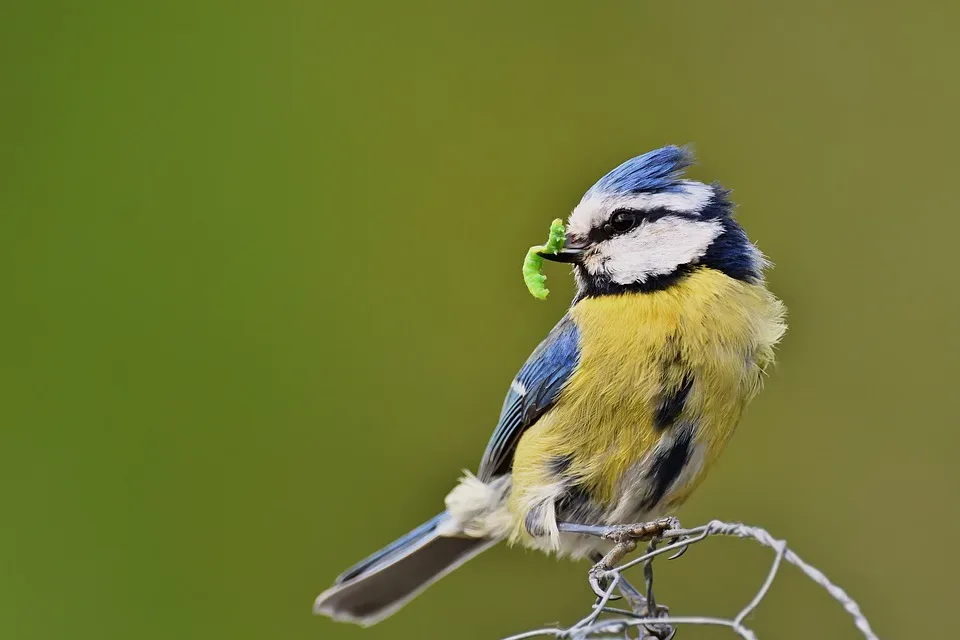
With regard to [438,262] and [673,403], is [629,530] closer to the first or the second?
[673,403]

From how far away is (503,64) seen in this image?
109 inches

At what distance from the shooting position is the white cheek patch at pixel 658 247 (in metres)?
1.46

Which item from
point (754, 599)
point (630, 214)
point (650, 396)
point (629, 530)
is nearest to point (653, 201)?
point (630, 214)

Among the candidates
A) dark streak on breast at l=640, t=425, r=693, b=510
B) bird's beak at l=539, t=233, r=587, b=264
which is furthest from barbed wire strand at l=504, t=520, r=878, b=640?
bird's beak at l=539, t=233, r=587, b=264

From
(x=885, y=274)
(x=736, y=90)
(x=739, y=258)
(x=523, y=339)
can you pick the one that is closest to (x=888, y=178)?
(x=885, y=274)

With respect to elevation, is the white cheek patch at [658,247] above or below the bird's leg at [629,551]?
above

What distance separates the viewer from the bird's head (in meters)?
1.46

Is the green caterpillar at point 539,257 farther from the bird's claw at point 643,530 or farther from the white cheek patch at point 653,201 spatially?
the bird's claw at point 643,530

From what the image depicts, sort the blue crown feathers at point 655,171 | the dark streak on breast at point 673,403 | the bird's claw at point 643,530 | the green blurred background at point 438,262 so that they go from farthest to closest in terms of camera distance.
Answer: the green blurred background at point 438,262, the blue crown feathers at point 655,171, the dark streak on breast at point 673,403, the bird's claw at point 643,530

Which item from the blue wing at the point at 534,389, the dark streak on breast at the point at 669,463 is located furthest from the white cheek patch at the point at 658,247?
the dark streak on breast at the point at 669,463

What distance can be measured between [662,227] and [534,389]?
0.28 meters

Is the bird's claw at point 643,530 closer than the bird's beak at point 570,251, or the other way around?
the bird's claw at point 643,530

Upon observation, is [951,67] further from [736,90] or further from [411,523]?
[411,523]

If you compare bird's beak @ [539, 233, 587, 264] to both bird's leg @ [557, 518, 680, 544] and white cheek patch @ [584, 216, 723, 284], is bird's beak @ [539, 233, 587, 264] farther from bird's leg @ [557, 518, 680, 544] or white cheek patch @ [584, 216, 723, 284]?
bird's leg @ [557, 518, 680, 544]
